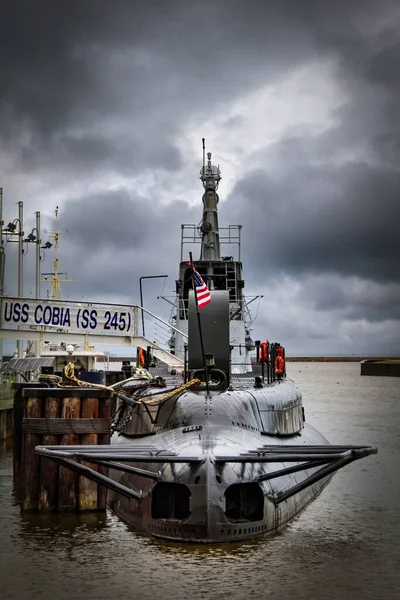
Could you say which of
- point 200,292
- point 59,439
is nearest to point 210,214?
point 200,292

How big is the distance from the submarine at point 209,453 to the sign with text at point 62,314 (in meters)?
2.84

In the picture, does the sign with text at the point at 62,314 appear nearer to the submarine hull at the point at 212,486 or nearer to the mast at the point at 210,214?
the submarine hull at the point at 212,486

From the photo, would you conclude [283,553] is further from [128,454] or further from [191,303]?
[191,303]

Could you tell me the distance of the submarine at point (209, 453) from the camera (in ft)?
41.4

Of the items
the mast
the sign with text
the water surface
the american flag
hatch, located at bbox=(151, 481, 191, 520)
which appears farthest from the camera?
the mast

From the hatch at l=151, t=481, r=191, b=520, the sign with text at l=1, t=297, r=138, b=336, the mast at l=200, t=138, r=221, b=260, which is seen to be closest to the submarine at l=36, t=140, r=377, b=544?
the hatch at l=151, t=481, r=191, b=520

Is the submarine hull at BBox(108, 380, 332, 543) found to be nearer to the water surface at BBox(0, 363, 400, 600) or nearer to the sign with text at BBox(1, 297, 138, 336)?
the water surface at BBox(0, 363, 400, 600)

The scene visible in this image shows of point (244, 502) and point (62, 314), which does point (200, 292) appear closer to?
point (244, 502)

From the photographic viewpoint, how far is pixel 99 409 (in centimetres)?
1543

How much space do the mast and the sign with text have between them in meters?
11.7

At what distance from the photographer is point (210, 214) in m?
35.3

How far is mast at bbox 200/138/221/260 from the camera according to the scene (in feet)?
114

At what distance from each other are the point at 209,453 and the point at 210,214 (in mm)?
23158

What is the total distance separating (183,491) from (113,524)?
2.79 metres
